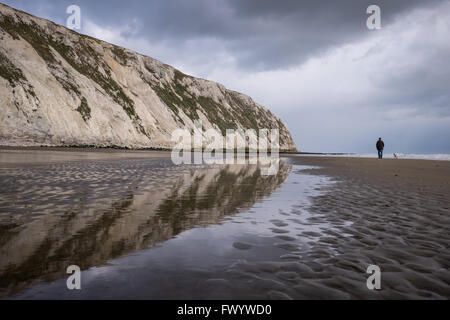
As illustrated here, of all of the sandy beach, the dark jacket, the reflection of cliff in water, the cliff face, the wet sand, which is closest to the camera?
the sandy beach

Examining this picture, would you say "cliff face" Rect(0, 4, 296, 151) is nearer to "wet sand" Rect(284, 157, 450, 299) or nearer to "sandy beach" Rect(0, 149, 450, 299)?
"sandy beach" Rect(0, 149, 450, 299)

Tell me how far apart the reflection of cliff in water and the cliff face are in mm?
37551

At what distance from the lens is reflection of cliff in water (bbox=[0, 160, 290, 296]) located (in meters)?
3.29

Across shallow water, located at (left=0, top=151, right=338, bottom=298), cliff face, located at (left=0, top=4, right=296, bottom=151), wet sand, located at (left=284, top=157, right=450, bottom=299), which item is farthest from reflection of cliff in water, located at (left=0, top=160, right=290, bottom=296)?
cliff face, located at (left=0, top=4, right=296, bottom=151)

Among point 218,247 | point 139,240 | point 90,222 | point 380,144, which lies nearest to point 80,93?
point 380,144

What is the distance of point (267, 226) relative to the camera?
5281 millimetres

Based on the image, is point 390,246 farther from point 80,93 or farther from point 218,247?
point 80,93

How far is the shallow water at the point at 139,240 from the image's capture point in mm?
2770

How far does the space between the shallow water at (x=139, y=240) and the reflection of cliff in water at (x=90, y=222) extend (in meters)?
0.02

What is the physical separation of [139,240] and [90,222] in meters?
1.45

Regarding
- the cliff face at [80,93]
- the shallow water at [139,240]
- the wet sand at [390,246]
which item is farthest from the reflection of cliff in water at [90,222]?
the cliff face at [80,93]

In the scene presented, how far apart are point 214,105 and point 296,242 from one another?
321 feet

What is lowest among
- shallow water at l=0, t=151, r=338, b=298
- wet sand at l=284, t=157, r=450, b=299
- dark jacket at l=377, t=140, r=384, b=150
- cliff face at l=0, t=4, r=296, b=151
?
wet sand at l=284, t=157, r=450, b=299
